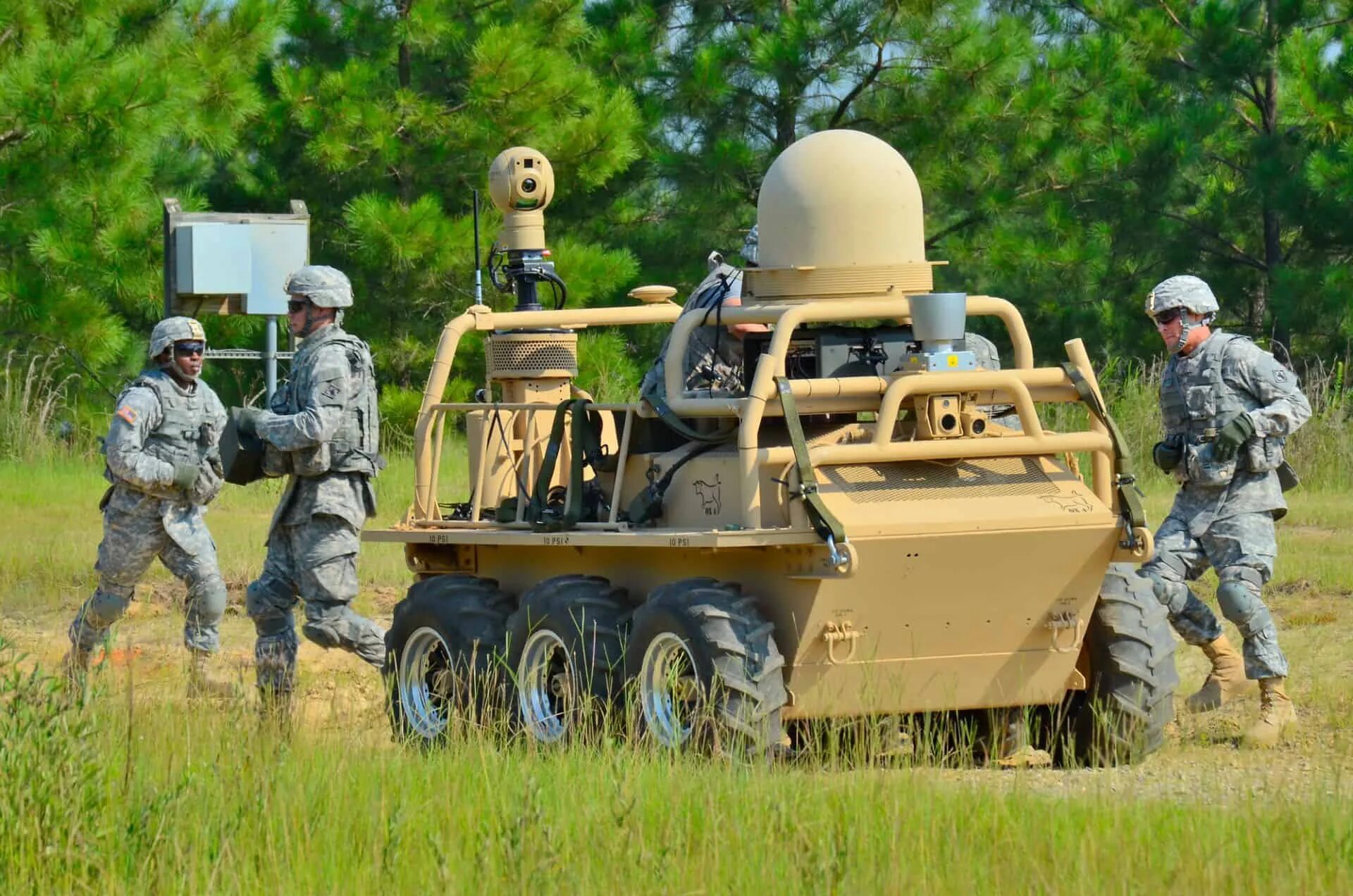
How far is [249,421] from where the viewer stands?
390 inches

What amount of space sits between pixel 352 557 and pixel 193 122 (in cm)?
1254

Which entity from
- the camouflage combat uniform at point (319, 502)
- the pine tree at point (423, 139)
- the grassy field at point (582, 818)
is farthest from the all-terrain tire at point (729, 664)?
the pine tree at point (423, 139)

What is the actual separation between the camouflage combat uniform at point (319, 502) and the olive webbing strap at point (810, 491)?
2.63 meters

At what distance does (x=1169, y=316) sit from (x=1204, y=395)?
381 millimetres

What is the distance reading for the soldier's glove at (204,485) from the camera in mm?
11016

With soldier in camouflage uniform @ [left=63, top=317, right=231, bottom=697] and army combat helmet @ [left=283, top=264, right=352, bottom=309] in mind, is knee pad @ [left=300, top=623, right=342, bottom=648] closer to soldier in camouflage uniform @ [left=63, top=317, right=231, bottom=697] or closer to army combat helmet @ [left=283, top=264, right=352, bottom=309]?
soldier in camouflage uniform @ [left=63, top=317, right=231, bottom=697]

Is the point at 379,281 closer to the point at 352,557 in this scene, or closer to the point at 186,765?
the point at 352,557

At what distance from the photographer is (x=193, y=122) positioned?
2172 cm

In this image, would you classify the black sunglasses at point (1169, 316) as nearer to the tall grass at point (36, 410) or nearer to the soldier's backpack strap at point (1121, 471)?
the soldier's backpack strap at point (1121, 471)

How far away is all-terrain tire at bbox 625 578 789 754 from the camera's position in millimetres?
7879

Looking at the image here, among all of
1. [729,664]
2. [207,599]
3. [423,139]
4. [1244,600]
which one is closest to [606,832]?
[729,664]

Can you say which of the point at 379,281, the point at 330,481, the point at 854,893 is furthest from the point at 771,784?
the point at 379,281

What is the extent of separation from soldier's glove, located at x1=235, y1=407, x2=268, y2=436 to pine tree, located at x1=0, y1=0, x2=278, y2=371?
417 inches

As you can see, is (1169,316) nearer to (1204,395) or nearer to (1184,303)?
(1184,303)
